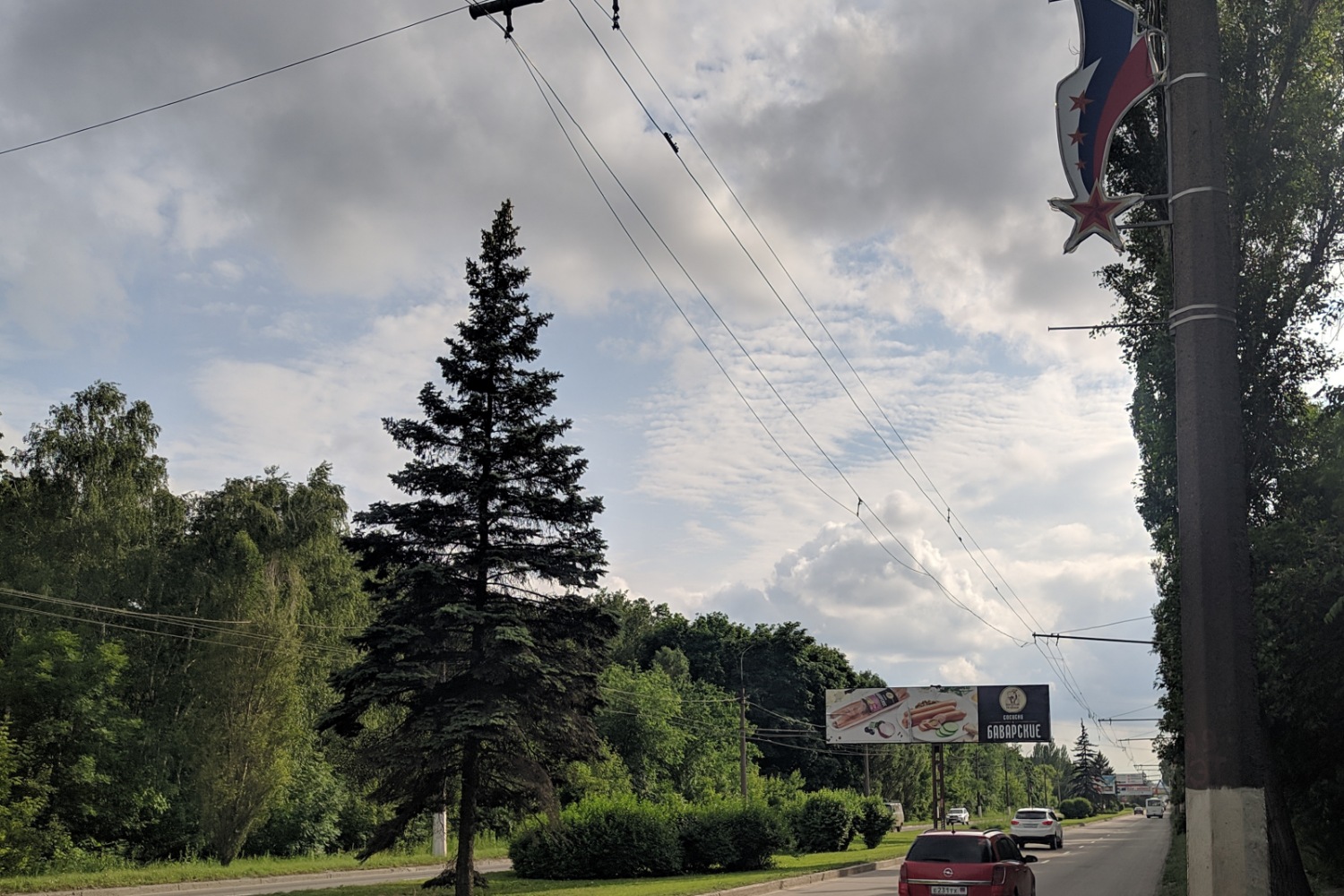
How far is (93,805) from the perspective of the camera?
41.2m

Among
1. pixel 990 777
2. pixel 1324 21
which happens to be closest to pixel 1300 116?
pixel 1324 21

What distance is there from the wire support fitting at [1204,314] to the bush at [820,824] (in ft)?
145

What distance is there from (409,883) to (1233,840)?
31.2 meters

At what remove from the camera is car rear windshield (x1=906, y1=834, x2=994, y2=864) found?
17.5 metres

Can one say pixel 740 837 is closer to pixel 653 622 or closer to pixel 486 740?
pixel 486 740

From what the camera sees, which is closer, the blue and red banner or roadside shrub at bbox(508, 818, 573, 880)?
the blue and red banner

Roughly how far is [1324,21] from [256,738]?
40750 millimetres

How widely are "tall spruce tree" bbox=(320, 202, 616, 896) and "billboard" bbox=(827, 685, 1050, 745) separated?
39.8 meters

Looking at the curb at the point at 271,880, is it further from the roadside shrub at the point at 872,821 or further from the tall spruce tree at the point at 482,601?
the roadside shrub at the point at 872,821

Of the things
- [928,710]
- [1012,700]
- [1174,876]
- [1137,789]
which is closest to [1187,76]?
[1174,876]

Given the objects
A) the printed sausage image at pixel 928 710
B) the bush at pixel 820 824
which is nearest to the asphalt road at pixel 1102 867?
the bush at pixel 820 824

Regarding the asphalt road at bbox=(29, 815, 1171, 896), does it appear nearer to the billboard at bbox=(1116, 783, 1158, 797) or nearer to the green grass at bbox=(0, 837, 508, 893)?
the green grass at bbox=(0, 837, 508, 893)

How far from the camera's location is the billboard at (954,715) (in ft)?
207

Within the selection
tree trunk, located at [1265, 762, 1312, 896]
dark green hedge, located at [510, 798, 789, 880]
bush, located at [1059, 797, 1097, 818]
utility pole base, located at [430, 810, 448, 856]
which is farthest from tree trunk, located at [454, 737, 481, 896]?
bush, located at [1059, 797, 1097, 818]
